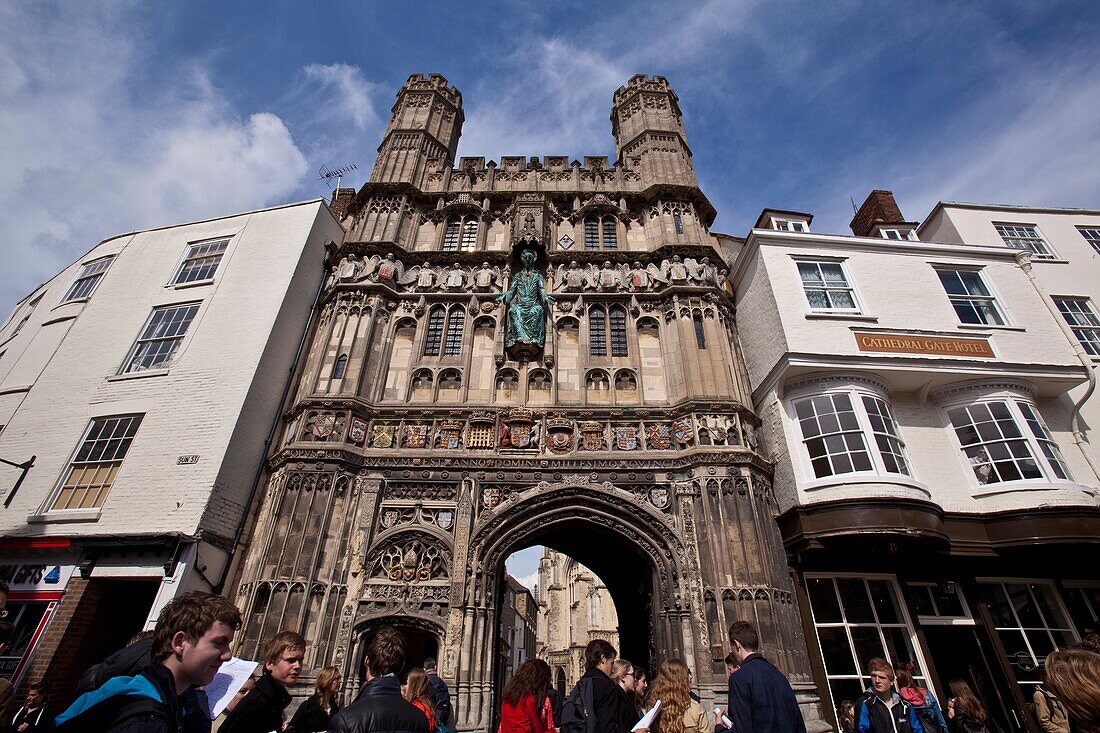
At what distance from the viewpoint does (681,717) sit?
5.57 meters

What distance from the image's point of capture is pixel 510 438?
14.7 meters

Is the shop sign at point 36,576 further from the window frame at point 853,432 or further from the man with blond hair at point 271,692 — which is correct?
the window frame at point 853,432

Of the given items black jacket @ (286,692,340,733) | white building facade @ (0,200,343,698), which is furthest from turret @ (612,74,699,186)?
black jacket @ (286,692,340,733)

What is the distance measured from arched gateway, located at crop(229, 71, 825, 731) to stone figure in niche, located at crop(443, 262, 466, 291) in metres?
0.09

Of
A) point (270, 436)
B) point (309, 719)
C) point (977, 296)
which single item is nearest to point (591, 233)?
point (977, 296)

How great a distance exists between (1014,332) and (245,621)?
21318 mm

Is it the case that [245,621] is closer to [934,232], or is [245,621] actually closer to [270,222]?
[270,222]

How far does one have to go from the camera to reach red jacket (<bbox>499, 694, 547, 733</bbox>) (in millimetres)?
6055

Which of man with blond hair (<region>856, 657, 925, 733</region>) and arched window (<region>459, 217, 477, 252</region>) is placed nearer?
man with blond hair (<region>856, 657, 925, 733</region>)

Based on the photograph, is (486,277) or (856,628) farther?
(486,277)

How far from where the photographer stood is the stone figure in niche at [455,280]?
18.1m

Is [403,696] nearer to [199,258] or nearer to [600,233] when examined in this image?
[600,233]

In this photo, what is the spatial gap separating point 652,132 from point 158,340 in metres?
19.3

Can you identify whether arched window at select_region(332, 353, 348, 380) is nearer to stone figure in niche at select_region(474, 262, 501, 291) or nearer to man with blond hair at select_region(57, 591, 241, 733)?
stone figure in niche at select_region(474, 262, 501, 291)
